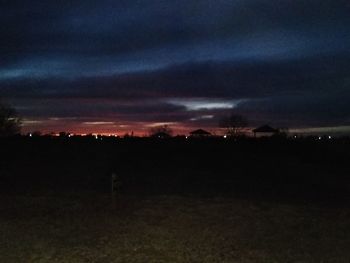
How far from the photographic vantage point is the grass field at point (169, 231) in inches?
455

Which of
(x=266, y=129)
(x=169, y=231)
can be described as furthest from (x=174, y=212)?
(x=266, y=129)

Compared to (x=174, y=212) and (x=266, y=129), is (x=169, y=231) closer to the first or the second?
(x=174, y=212)

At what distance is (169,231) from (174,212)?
300cm

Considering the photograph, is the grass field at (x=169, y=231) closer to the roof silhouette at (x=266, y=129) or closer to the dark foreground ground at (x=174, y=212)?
the dark foreground ground at (x=174, y=212)

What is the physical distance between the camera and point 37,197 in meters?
20.9

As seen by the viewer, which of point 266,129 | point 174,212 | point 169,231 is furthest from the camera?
point 266,129

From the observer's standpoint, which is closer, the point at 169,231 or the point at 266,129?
the point at 169,231

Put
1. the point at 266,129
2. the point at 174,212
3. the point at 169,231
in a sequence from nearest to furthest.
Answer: the point at 169,231 < the point at 174,212 < the point at 266,129

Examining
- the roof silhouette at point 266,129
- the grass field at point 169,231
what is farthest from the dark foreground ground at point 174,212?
the roof silhouette at point 266,129

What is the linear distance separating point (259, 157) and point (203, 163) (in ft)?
21.5

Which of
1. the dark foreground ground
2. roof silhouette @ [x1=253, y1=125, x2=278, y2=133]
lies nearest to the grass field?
the dark foreground ground

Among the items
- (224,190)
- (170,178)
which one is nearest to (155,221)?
(224,190)

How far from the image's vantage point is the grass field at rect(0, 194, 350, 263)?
455 inches

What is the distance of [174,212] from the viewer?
17.0 metres
